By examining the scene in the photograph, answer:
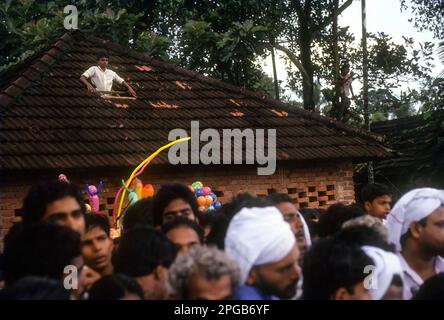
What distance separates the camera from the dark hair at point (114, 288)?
2.95 metres

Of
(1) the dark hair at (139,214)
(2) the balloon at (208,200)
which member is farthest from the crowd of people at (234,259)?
(2) the balloon at (208,200)

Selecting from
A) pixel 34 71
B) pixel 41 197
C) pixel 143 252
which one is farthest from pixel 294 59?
pixel 143 252

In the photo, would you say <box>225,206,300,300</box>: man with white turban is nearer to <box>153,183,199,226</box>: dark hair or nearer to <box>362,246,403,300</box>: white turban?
<box>362,246,403,300</box>: white turban

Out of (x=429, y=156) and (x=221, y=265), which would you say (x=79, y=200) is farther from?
(x=429, y=156)

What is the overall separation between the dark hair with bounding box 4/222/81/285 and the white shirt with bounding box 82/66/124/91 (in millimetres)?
7125

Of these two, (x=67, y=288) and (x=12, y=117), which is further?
(x=12, y=117)

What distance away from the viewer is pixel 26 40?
13281 mm

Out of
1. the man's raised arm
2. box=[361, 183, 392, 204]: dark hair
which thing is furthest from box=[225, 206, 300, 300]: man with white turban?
the man's raised arm

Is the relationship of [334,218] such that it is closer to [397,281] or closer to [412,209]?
[412,209]

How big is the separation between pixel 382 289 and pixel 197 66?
39.6 feet

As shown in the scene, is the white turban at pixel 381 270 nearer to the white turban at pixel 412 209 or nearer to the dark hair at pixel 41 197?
the white turban at pixel 412 209

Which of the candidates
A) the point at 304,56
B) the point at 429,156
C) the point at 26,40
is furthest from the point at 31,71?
the point at 304,56

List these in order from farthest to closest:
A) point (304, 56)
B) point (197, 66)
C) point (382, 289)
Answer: point (304, 56) < point (197, 66) < point (382, 289)

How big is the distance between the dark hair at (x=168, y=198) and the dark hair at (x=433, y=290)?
1.84 m
